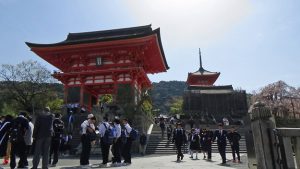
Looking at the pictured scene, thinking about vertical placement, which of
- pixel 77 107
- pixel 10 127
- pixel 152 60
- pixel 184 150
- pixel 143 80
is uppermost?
pixel 152 60

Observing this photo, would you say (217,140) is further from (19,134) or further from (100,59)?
(100,59)

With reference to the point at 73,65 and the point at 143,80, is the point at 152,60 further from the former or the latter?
the point at 73,65

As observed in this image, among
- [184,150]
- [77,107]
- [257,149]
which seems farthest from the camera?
[77,107]

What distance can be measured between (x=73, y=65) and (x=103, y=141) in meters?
19.1

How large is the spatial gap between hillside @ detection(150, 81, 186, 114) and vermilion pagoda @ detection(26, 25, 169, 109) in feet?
194

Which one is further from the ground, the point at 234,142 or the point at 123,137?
the point at 123,137

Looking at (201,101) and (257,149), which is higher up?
(201,101)

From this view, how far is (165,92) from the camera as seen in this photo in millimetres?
104750

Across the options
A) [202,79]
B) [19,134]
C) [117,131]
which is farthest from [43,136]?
[202,79]

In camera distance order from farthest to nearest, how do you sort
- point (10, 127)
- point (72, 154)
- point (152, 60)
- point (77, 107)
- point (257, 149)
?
point (152, 60)
point (77, 107)
point (72, 154)
point (10, 127)
point (257, 149)

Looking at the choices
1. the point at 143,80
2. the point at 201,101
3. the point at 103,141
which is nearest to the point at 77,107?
the point at 143,80

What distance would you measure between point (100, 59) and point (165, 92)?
258ft

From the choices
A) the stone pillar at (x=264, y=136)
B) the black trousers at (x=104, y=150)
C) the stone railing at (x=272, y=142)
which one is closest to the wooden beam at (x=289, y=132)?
the stone railing at (x=272, y=142)

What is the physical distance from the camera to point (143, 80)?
1149 inches
